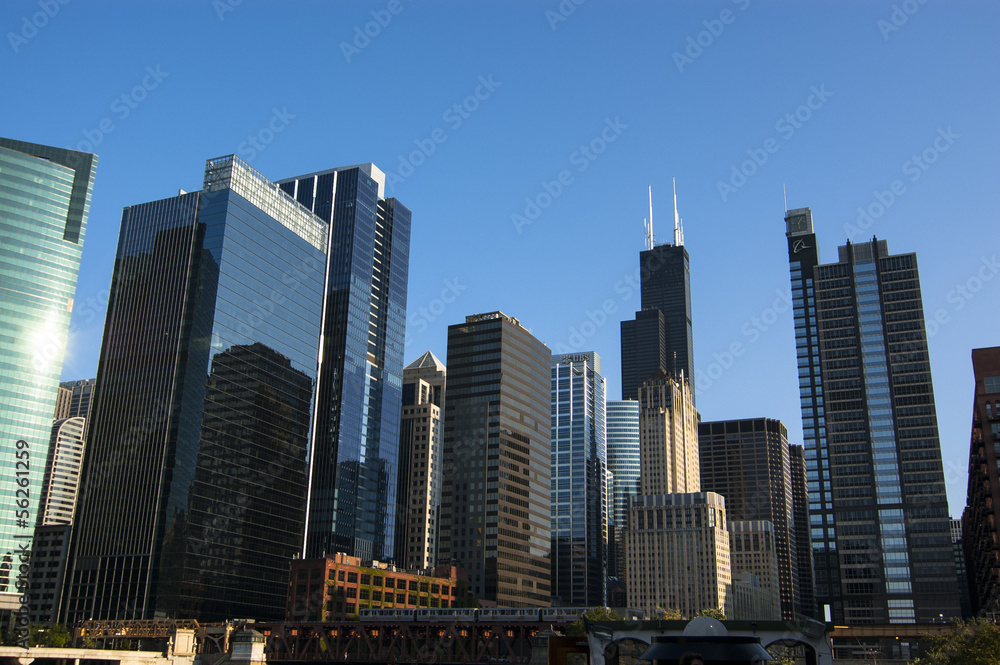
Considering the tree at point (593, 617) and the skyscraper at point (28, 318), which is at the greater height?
the skyscraper at point (28, 318)

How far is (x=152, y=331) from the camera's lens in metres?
192

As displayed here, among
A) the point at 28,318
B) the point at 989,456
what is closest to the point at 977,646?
the point at 989,456

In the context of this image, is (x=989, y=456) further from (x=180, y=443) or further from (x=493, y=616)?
(x=180, y=443)

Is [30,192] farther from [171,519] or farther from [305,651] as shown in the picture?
[305,651]

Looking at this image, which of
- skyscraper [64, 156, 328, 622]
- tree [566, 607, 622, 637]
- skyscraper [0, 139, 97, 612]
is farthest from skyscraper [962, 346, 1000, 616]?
skyscraper [0, 139, 97, 612]

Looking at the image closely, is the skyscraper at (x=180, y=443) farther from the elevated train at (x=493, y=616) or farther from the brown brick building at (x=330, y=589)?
the elevated train at (x=493, y=616)

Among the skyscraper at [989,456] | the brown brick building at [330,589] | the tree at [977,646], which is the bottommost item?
the tree at [977,646]

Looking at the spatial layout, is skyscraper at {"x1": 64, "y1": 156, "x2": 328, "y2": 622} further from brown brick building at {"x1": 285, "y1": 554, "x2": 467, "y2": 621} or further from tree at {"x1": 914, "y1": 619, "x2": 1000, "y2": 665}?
tree at {"x1": 914, "y1": 619, "x2": 1000, "y2": 665}

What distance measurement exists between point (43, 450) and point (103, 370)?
78.9 feet

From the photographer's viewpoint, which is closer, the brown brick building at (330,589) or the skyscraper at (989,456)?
the skyscraper at (989,456)

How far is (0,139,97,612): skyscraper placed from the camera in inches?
6850

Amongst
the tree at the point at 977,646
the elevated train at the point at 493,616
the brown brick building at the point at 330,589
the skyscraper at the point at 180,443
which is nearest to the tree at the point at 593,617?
the elevated train at the point at 493,616

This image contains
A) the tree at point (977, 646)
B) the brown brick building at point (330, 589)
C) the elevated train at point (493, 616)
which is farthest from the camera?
the brown brick building at point (330, 589)

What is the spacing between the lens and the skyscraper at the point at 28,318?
174m
